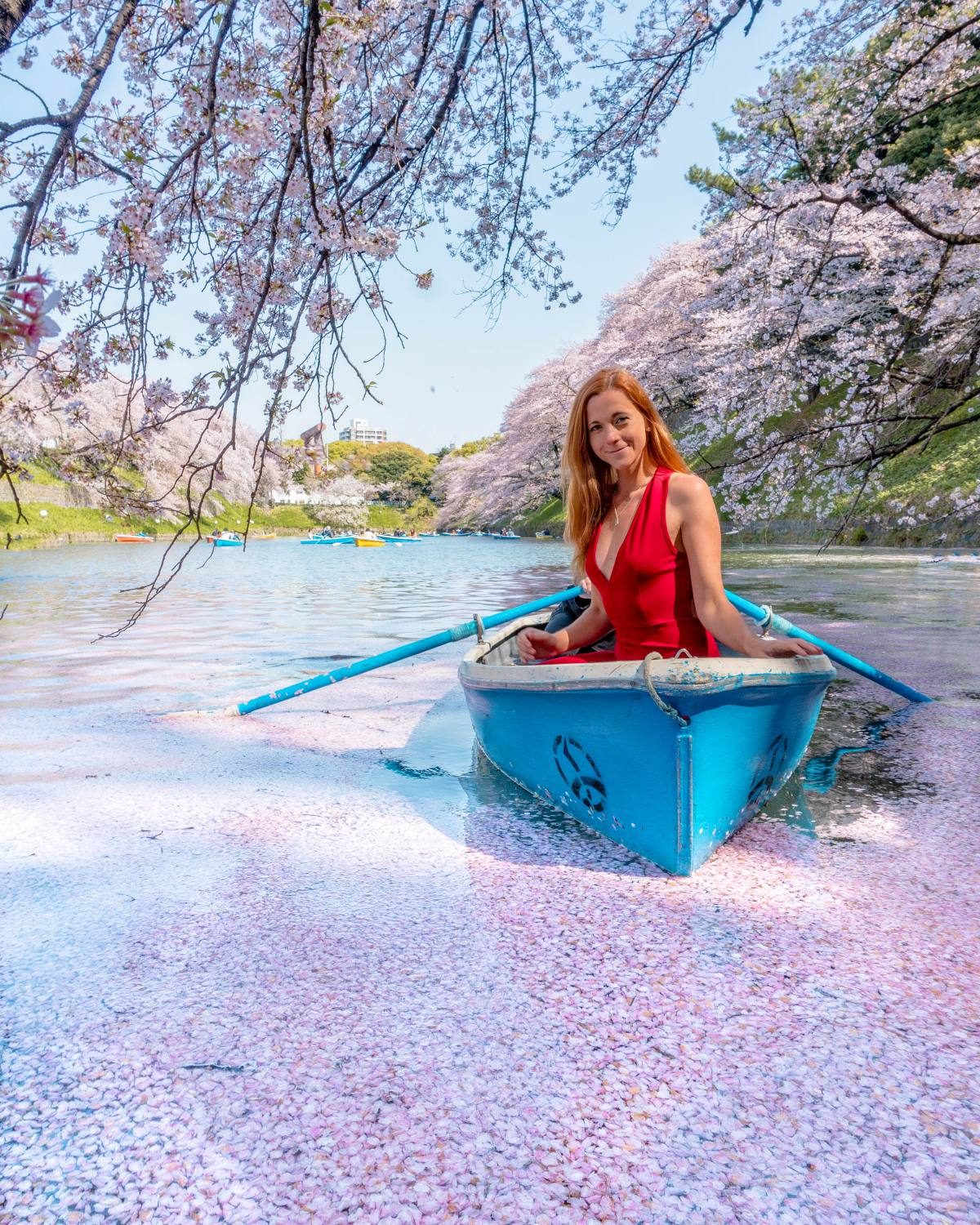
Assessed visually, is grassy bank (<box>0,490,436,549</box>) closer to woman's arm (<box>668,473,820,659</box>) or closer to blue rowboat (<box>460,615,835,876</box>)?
blue rowboat (<box>460,615,835,876</box>)

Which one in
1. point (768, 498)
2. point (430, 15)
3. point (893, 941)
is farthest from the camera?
point (768, 498)

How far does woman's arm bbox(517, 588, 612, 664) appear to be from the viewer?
10.9 ft

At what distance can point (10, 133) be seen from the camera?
6.41 ft

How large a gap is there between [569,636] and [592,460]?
2.56 ft

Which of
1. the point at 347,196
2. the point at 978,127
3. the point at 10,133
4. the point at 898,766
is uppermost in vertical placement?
the point at 978,127

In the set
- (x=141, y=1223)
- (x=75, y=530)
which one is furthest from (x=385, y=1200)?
(x=75, y=530)

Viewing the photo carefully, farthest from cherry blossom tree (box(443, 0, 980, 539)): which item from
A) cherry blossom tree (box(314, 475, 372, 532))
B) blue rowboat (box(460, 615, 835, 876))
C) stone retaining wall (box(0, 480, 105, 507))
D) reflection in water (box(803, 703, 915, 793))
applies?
cherry blossom tree (box(314, 475, 372, 532))

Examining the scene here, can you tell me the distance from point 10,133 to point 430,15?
204cm

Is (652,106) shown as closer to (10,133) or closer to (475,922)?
(10,133)

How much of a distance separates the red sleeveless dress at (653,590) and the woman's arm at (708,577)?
61mm

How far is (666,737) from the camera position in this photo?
240 cm

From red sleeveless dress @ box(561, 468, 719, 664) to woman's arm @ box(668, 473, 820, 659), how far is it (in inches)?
2.4

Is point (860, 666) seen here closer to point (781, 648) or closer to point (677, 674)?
point (781, 648)

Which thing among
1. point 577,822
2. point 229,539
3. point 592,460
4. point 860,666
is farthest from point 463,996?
point 229,539
